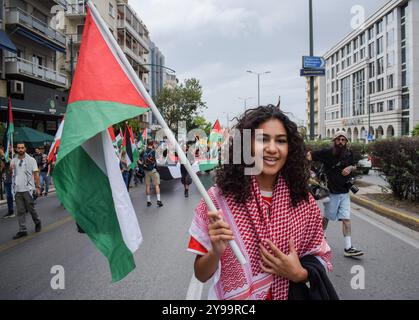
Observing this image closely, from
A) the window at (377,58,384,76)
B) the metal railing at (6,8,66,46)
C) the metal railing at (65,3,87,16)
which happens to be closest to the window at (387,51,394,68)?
the window at (377,58,384,76)

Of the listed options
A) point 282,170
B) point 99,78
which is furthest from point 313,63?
point 99,78

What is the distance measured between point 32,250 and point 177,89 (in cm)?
4053

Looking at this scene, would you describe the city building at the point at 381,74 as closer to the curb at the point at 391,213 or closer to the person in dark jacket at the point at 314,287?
the curb at the point at 391,213

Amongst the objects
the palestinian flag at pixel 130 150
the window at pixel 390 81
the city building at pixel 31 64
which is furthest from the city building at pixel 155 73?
the palestinian flag at pixel 130 150

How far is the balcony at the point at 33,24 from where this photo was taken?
78.2 feet

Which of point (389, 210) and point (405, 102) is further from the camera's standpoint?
point (405, 102)

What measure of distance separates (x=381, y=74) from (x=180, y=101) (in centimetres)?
4353

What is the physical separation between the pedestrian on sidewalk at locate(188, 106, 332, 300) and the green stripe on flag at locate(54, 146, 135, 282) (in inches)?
19.8

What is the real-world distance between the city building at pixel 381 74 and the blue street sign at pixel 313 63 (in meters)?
34.1

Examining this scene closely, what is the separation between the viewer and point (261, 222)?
189 centimetres

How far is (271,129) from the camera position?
2049 mm

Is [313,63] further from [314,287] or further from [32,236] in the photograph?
[314,287]
